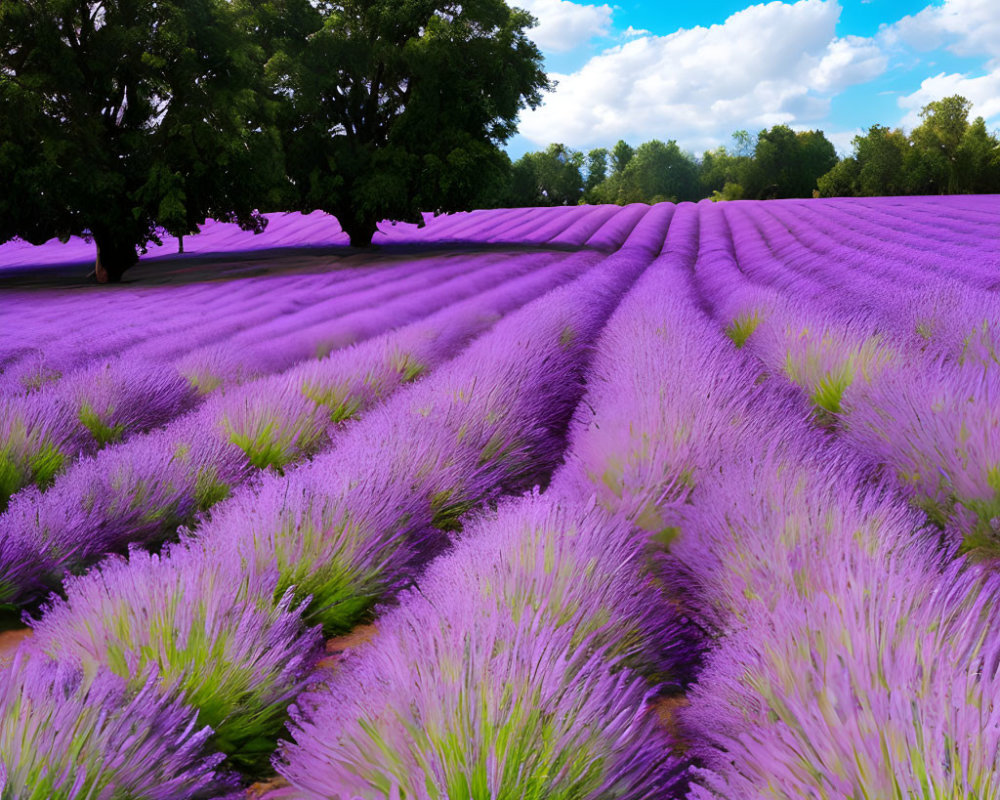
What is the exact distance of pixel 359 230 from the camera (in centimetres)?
1520

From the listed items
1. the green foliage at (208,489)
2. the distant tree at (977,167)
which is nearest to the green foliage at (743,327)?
the green foliage at (208,489)

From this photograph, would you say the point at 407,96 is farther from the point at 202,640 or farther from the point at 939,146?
the point at 939,146

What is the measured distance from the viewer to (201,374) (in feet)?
10.3

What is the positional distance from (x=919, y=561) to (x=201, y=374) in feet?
10.2

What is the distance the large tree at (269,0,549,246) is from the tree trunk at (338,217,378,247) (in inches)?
30.3

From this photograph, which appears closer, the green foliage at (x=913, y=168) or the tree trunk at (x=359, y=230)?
the tree trunk at (x=359, y=230)

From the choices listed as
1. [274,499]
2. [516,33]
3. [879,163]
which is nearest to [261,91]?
[516,33]

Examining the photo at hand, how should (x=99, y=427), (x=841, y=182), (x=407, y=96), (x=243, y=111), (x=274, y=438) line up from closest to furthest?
(x=274, y=438)
(x=99, y=427)
(x=243, y=111)
(x=407, y=96)
(x=841, y=182)

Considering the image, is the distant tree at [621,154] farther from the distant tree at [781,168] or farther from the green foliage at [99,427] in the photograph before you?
the green foliage at [99,427]

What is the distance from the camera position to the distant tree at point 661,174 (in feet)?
203

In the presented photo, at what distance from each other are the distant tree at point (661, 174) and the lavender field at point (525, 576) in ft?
203

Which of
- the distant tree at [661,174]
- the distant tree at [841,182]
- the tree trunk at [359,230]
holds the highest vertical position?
the distant tree at [661,174]

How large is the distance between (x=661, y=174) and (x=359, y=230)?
55202 millimetres

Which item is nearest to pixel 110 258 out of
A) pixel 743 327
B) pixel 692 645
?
pixel 743 327
